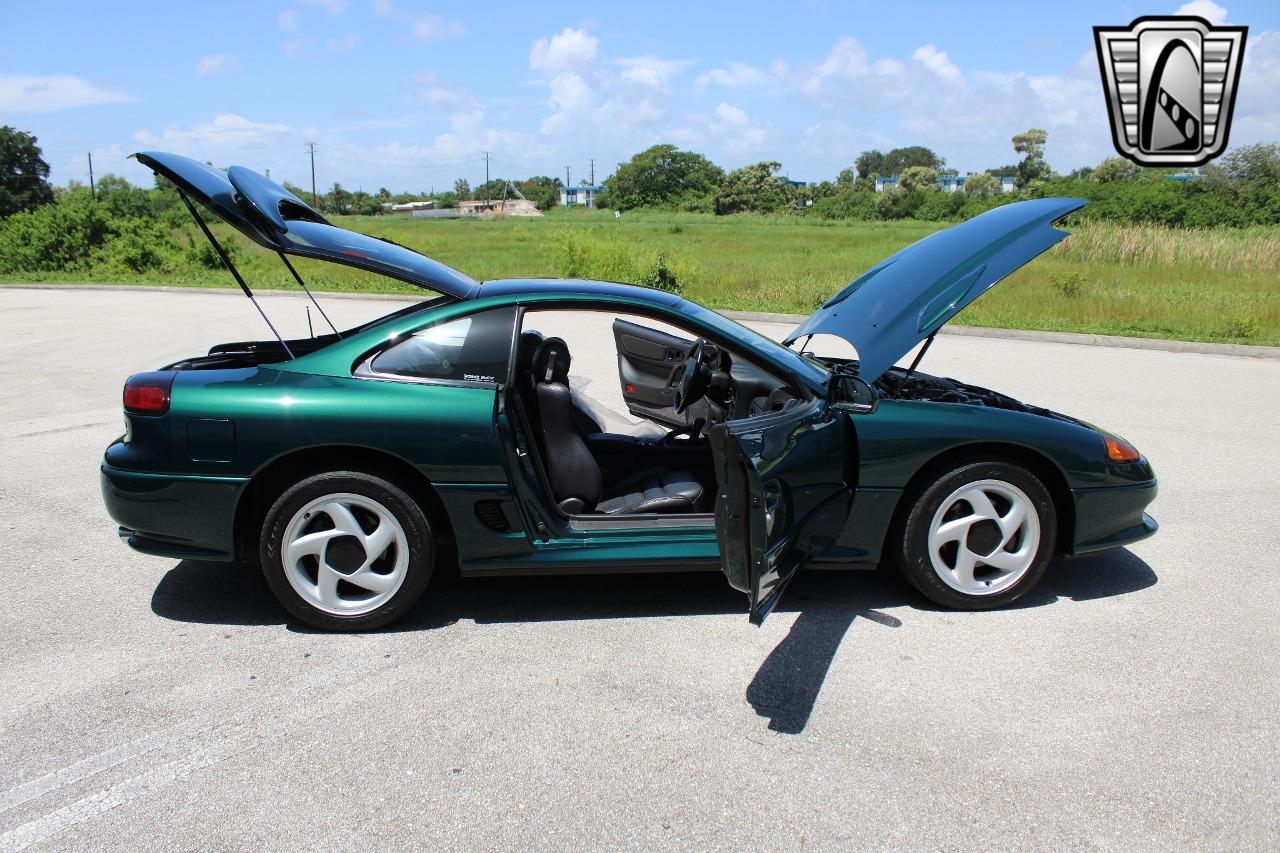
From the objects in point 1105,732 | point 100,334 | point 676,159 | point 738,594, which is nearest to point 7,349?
point 100,334

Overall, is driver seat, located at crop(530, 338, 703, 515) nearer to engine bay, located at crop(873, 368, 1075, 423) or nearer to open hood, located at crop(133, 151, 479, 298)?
open hood, located at crop(133, 151, 479, 298)

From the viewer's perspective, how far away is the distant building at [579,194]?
158863 mm

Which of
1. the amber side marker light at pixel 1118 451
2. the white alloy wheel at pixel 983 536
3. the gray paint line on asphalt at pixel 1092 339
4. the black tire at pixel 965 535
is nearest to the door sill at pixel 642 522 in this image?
the black tire at pixel 965 535

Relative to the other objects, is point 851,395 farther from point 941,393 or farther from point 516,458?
point 516,458

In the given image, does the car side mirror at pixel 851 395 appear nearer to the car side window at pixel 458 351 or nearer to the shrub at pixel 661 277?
the car side window at pixel 458 351

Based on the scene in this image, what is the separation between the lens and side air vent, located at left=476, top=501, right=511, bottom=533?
3.71 m

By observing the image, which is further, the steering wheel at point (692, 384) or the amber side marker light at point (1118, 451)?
the steering wheel at point (692, 384)

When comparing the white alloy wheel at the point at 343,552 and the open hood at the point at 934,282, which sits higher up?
the open hood at the point at 934,282

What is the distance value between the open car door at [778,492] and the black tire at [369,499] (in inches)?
49.0

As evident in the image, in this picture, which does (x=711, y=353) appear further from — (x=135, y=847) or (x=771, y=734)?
(x=135, y=847)

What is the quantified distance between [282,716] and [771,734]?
165cm

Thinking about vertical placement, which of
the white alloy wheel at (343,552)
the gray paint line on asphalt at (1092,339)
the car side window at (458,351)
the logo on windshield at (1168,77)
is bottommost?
the white alloy wheel at (343,552)

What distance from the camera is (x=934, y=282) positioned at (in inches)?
157

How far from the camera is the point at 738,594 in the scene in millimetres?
4203
